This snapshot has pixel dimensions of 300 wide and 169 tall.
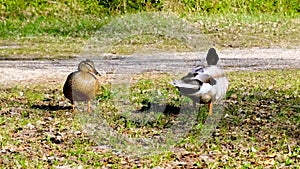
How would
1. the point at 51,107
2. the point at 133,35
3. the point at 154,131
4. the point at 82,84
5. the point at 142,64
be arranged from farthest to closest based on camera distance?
the point at 133,35
the point at 142,64
the point at 51,107
the point at 82,84
the point at 154,131

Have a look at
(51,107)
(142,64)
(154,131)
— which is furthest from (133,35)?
(154,131)

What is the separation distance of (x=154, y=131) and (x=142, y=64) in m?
6.66

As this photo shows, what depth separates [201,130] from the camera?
23.9ft

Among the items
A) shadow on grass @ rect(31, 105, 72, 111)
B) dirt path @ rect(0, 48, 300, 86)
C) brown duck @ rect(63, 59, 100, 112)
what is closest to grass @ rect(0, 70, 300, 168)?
shadow on grass @ rect(31, 105, 72, 111)

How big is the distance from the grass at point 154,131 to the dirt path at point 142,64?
2.21m

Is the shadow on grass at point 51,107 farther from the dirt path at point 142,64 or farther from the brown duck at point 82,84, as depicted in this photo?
the dirt path at point 142,64

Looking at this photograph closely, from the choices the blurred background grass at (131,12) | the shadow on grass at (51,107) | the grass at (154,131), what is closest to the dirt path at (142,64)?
the blurred background grass at (131,12)

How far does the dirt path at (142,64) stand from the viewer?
12.3 metres

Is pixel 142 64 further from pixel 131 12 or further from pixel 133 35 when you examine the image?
pixel 131 12

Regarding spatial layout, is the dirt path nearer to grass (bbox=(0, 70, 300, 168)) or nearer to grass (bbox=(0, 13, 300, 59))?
grass (bbox=(0, 13, 300, 59))

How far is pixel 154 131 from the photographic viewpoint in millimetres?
7336

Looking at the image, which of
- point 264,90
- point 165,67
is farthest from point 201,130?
point 165,67

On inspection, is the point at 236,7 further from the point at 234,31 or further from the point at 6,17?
the point at 6,17

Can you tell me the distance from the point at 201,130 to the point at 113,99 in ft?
7.19
